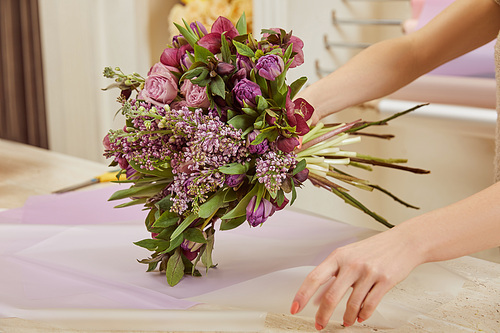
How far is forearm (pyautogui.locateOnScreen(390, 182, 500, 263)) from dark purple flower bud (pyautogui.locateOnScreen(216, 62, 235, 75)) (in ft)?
1.00

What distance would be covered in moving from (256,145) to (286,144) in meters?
0.04

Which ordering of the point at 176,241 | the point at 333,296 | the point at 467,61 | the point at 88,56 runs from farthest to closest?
the point at 88,56
the point at 467,61
the point at 176,241
the point at 333,296

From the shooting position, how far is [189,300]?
856 millimetres

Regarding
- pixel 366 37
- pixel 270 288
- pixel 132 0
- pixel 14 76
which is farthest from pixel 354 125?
pixel 14 76

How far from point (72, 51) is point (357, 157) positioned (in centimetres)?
210

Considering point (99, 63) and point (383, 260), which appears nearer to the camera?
point (383, 260)

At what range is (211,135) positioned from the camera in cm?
80

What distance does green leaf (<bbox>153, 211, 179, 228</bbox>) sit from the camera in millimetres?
869

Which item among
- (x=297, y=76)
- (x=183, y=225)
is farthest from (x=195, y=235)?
(x=297, y=76)

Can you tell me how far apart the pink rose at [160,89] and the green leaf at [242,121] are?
0.10 metres

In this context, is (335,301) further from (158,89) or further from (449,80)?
(449,80)

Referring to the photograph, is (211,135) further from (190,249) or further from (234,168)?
(190,249)

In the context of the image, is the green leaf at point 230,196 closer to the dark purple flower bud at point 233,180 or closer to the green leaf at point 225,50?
the dark purple flower bud at point 233,180

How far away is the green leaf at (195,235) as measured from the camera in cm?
87
